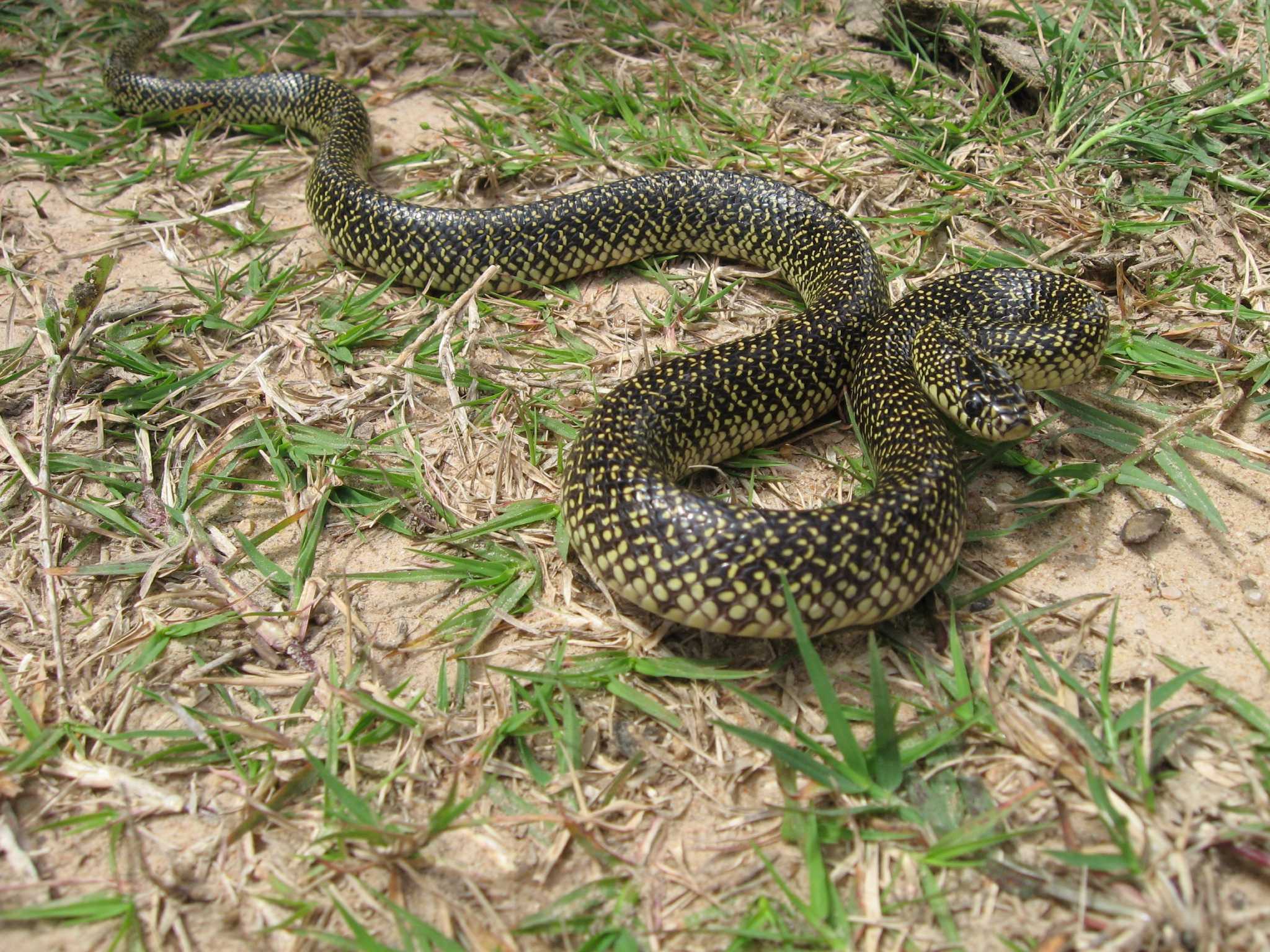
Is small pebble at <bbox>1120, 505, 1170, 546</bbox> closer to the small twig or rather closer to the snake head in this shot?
the snake head

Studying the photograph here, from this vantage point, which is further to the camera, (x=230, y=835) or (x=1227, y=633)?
(x=1227, y=633)

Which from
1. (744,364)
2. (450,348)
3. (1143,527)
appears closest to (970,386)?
(1143,527)

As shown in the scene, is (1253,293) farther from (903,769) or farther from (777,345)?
(903,769)

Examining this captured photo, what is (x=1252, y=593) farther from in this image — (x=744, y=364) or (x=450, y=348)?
(x=450, y=348)

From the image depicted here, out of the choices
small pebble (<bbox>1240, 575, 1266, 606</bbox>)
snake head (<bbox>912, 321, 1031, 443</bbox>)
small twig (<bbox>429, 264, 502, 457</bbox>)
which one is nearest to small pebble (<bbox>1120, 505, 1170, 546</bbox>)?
small pebble (<bbox>1240, 575, 1266, 606</bbox>)

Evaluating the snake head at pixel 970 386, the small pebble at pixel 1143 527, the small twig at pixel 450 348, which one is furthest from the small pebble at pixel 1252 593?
the small twig at pixel 450 348

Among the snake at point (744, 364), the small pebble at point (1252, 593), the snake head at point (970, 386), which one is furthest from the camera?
the snake head at point (970, 386)

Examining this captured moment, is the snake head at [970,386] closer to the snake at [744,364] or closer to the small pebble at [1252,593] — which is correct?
the snake at [744,364]

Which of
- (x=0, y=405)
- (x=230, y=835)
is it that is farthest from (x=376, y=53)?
(x=230, y=835)
